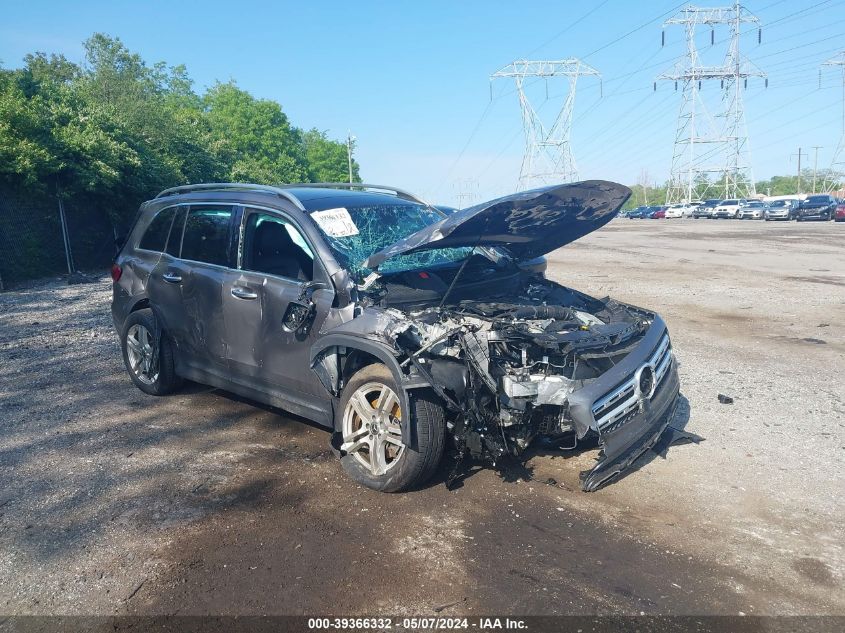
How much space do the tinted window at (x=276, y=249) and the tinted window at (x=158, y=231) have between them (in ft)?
4.29

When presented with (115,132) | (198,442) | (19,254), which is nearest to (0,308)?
(19,254)

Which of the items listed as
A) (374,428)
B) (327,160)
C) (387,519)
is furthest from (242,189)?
(327,160)

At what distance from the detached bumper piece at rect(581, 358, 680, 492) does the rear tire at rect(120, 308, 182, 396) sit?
379 cm

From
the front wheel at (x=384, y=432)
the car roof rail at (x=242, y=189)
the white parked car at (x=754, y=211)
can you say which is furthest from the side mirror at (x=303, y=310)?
the white parked car at (x=754, y=211)

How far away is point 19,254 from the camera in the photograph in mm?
14703

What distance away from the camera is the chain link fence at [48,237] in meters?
14.5

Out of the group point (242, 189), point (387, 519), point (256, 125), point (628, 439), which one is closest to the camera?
point (387, 519)

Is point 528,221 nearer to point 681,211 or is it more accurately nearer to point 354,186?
point 354,186

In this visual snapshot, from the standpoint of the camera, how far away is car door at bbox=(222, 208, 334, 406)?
4.52 m

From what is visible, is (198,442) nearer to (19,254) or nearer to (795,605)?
(795,605)

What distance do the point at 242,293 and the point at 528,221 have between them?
2185mm

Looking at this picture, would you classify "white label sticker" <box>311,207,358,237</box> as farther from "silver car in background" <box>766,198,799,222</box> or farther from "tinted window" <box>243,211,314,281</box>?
"silver car in background" <box>766,198,799,222</box>

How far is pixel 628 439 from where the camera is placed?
3982 millimetres

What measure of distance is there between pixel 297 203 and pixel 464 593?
2929 millimetres
